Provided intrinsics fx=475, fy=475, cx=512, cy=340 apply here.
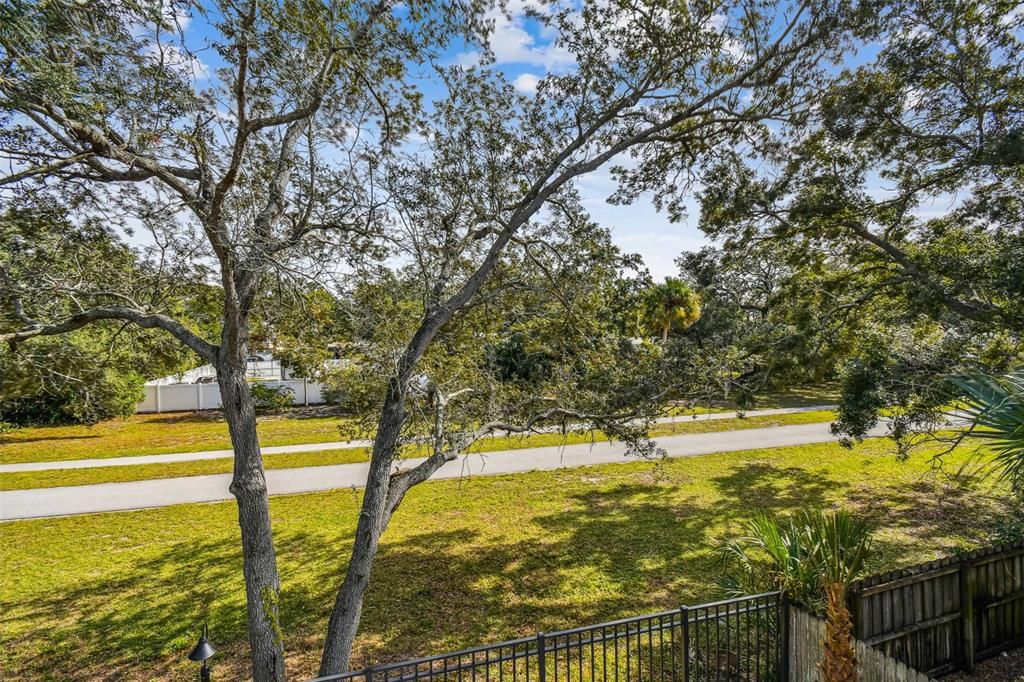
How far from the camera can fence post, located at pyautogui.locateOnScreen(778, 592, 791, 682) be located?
14.3ft

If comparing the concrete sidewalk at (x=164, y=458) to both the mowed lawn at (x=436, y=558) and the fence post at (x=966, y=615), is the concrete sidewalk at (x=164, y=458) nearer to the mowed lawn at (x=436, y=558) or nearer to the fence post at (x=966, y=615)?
the mowed lawn at (x=436, y=558)

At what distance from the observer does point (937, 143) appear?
6.93 m

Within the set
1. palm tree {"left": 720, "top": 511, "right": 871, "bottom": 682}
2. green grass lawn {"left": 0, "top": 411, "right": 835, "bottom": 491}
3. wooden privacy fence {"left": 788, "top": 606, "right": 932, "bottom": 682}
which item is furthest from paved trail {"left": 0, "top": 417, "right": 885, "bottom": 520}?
wooden privacy fence {"left": 788, "top": 606, "right": 932, "bottom": 682}

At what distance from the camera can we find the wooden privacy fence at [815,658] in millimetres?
3637

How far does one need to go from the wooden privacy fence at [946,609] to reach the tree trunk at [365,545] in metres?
4.38

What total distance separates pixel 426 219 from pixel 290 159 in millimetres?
1395

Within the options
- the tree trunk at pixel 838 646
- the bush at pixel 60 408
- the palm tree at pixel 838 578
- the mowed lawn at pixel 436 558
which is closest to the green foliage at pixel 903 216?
the mowed lawn at pixel 436 558

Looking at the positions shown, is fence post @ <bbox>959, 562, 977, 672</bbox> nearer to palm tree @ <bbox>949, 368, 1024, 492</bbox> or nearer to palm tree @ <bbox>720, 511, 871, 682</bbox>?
palm tree @ <bbox>720, 511, 871, 682</bbox>

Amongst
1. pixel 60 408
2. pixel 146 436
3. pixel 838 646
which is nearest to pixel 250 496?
pixel 838 646

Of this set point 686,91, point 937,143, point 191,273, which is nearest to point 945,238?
point 937,143

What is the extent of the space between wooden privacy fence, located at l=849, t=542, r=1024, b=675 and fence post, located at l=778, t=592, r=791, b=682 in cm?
52

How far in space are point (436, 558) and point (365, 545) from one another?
3.45m

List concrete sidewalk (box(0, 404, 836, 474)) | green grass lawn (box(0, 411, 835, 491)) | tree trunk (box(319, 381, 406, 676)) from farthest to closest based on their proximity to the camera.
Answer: concrete sidewalk (box(0, 404, 836, 474)) < green grass lawn (box(0, 411, 835, 491)) < tree trunk (box(319, 381, 406, 676))

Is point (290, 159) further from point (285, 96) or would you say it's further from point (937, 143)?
point (937, 143)
